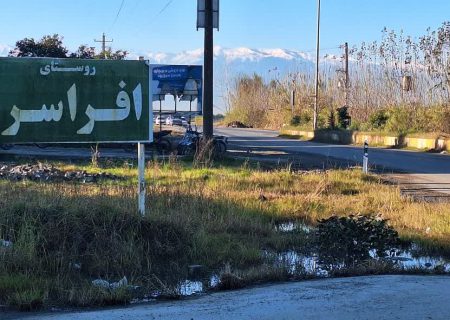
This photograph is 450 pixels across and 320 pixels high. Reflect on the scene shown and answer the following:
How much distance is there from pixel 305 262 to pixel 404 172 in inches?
521

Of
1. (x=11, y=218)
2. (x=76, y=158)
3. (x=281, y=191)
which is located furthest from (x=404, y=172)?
(x=11, y=218)

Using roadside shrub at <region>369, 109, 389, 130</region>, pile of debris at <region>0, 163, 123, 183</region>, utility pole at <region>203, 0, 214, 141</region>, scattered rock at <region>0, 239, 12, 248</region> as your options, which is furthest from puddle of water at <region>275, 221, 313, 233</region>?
roadside shrub at <region>369, 109, 389, 130</region>

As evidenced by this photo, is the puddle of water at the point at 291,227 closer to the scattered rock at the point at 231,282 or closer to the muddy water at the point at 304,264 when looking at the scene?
the muddy water at the point at 304,264

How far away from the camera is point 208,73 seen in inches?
848

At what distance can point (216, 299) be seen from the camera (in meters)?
5.54

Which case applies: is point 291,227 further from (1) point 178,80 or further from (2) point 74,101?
(1) point 178,80

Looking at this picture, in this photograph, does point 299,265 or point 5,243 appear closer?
point 5,243

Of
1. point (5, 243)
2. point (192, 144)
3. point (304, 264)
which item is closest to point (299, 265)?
point (304, 264)

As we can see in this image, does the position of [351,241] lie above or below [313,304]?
above

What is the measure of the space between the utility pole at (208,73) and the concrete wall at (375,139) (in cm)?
1239

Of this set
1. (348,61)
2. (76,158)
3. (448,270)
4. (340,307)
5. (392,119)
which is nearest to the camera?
(340,307)

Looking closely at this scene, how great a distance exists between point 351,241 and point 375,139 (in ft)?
97.1

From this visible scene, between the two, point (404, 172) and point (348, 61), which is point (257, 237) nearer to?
point (404, 172)

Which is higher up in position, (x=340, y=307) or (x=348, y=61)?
(x=348, y=61)
